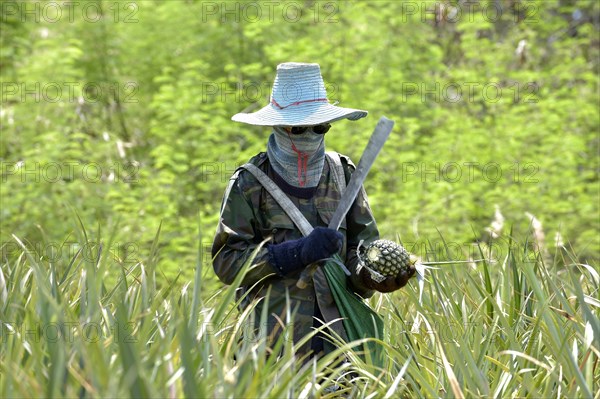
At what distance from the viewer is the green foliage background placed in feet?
31.3

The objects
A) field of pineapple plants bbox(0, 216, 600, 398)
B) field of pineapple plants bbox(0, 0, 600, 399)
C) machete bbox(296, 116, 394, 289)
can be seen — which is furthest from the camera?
field of pineapple plants bbox(0, 0, 600, 399)

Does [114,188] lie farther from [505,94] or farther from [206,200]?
[505,94]

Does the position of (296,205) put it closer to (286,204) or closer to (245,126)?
(286,204)

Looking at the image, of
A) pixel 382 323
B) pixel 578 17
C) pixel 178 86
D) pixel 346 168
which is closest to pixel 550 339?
pixel 382 323

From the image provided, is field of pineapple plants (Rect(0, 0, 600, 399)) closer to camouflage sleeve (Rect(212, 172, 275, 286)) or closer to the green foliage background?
the green foliage background

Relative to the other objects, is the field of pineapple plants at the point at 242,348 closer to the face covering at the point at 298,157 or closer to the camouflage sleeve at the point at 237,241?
the camouflage sleeve at the point at 237,241

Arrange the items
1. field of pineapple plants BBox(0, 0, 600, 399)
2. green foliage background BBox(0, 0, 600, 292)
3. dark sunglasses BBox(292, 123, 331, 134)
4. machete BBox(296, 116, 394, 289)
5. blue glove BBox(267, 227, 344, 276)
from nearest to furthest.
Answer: blue glove BBox(267, 227, 344, 276), machete BBox(296, 116, 394, 289), dark sunglasses BBox(292, 123, 331, 134), field of pineapple plants BBox(0, 0, 600, 399), green foliage background BBox(0, 0, 600, 292)

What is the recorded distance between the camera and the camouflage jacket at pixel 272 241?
10.4 ft

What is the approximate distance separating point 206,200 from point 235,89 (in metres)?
1.47

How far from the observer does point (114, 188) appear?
31.6ft

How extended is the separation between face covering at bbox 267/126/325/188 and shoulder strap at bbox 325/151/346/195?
6 cm

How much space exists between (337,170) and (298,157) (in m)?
0.18

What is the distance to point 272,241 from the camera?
3.26 m

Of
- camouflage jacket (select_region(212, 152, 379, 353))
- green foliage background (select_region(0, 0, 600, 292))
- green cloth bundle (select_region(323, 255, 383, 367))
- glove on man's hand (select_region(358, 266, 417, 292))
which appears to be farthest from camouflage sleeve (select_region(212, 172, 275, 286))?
green foliage background (select_region(0, 0, 600, 292))
